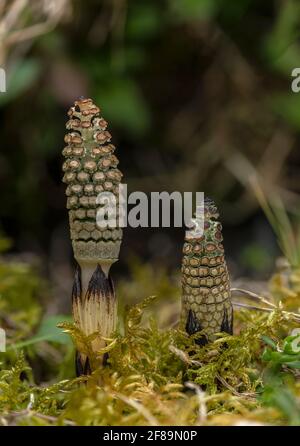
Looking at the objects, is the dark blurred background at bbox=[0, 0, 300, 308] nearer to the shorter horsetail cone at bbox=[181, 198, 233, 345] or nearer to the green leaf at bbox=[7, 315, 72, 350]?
the green leaf at bbox=[7, 315, 72, 350]

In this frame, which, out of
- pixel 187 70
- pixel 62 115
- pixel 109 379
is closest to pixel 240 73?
pixel 187 70

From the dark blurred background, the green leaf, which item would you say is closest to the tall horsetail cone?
the green leaf

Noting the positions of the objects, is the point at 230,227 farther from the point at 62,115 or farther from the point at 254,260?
the point at 62,115

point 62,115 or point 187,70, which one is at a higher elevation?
point 187,70

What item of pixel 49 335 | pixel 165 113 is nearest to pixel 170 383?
pixel 49 335

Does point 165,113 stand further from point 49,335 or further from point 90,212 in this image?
point 90,212

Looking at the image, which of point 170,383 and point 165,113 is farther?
point 165,113
